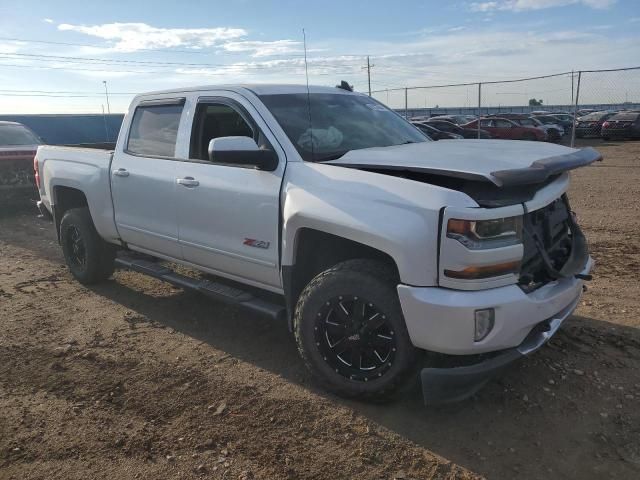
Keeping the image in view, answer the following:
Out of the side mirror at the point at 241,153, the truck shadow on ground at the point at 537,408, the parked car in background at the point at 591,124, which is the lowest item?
the parked car in background at the point at 591,124

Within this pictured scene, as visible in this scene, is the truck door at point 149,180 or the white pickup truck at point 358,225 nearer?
the white pickup truck at point 358,225

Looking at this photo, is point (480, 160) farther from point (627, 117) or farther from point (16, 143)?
point (627, 117)

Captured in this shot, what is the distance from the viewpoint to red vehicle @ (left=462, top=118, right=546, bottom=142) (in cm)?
2550

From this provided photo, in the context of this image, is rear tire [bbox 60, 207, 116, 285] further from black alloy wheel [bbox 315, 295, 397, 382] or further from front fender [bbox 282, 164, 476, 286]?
black alloy wheel [bbox 315, 295, 397, 382]

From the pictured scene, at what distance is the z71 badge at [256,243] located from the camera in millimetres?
3795

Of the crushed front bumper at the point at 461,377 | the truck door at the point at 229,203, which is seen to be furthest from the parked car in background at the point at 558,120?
the crushed front bumper at the point at 461,377

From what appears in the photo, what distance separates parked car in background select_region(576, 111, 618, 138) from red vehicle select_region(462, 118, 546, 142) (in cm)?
565

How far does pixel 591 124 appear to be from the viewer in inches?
1160

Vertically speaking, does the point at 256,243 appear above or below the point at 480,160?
below

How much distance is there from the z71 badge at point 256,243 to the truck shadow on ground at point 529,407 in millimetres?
891

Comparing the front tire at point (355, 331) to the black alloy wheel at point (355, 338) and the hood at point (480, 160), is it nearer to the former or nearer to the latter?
the black alloy wheel at point (355, 338)

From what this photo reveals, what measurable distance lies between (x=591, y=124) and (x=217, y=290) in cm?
3006

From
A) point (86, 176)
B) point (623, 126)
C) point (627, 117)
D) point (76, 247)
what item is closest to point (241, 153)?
point (86, 176)

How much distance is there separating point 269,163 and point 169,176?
1.18 metres
